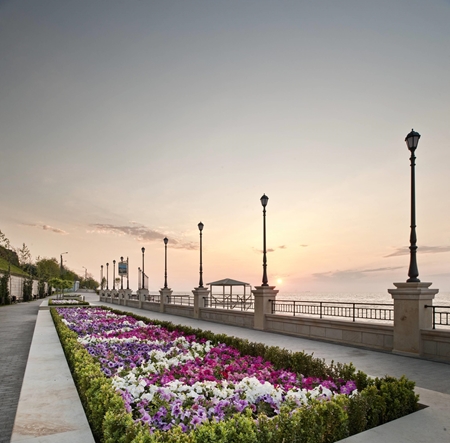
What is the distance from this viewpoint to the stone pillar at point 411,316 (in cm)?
945

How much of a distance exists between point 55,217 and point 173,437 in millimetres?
27492

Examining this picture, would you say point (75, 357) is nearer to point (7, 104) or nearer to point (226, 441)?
point (226, 441)

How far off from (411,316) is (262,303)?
22.7 feet

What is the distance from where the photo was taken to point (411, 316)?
31.3 ft

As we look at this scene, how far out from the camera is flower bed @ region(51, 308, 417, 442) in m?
3.34

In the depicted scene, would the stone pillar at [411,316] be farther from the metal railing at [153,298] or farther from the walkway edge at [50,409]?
the metal railing at [153,298]

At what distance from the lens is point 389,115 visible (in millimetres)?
13102

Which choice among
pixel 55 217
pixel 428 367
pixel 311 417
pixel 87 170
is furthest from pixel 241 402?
pixel 55 217

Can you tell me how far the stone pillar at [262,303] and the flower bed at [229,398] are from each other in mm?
7879

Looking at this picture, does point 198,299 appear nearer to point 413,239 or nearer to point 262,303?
point 262,303

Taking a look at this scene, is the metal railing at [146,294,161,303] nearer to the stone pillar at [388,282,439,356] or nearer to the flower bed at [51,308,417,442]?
the stone pillar at [388,282,439,356]

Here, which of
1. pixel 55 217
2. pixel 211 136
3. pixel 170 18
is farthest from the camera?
pixel 55 217

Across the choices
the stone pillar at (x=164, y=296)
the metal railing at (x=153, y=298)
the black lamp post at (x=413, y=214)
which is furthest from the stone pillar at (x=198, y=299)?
the black lamp post at (x=413, y=214)

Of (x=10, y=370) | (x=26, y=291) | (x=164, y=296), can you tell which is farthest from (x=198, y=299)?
(x=26, y=291)
